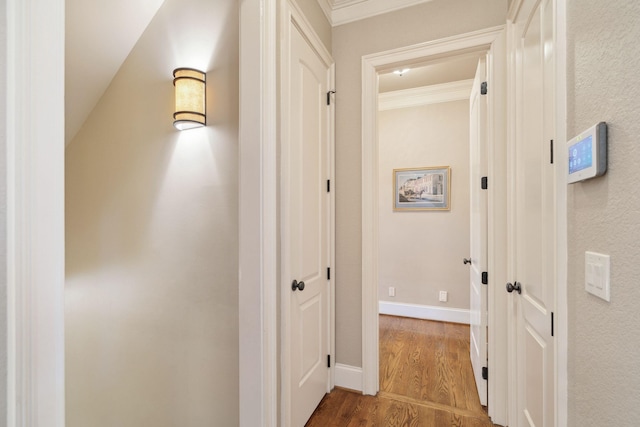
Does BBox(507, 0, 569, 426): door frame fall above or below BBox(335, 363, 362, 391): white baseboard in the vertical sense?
above

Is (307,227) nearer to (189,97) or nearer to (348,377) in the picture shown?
(189,97)

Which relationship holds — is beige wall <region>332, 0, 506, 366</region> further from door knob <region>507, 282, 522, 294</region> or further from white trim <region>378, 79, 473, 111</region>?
white trim <region>378, 79, 473, 111</region>

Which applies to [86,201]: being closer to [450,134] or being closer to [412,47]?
[412,47]

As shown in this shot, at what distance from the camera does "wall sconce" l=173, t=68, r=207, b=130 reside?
1515 mm

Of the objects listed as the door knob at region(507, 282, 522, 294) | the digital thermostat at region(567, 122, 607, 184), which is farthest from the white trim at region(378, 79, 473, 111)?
the digital thermostat at region(567, 122, 607, 184)

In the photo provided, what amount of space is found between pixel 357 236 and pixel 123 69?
1890mm

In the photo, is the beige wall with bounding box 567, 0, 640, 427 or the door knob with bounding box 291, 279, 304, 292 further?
the door knob with bounding box 291, 279, 304, 292

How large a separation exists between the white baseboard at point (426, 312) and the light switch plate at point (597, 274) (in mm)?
2953

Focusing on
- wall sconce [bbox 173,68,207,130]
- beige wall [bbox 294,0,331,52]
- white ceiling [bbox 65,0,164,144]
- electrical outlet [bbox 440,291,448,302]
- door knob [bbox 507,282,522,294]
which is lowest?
electrical outlet [bbox 440,291,448,302]

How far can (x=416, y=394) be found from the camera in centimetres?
212

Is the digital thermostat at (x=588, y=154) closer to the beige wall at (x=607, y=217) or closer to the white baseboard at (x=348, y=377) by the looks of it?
the beige wall at (x=607, y=217)


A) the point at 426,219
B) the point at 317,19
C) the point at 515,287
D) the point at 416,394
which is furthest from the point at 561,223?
the point at 426,219

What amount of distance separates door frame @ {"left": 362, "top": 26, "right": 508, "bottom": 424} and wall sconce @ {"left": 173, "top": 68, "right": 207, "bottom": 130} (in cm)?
112

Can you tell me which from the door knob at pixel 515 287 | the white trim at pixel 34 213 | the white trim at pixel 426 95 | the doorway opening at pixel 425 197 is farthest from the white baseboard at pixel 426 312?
the white trim at pixel 34 213
